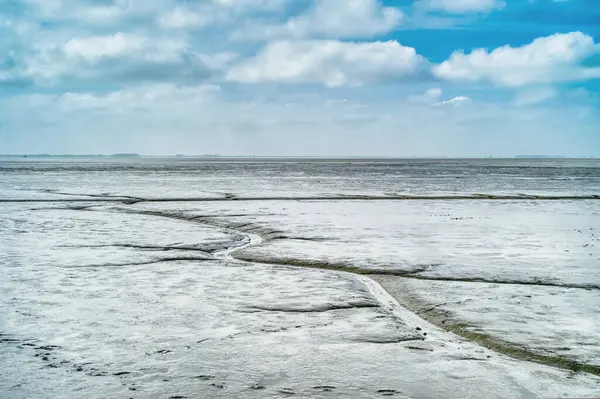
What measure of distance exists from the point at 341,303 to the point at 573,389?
2459 millimetres

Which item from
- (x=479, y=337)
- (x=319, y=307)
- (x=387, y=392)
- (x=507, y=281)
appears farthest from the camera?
(x=507, y=281)

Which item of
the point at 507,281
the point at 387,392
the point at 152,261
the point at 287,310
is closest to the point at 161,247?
the point at 152,261

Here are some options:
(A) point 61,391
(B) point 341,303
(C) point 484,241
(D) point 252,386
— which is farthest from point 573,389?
(C) point 484,241

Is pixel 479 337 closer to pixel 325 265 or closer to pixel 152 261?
pixel 325 265

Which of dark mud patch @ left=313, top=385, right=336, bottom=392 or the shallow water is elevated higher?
dark mud patch @ left=313, top=385, right=336, bottom=392

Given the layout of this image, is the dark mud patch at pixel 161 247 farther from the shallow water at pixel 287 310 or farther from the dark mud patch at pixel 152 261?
the dark mud patch at pixel 152 261

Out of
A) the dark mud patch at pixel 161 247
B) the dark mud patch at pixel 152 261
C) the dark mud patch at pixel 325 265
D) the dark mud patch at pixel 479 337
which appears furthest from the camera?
the dark mud patch at pixel 161 247

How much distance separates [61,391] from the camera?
338 cm

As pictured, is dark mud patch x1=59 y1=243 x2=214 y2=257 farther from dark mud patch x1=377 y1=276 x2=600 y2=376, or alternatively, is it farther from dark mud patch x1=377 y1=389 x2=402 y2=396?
dark mud patch x1=377 y1=389 x2=402 y2=396

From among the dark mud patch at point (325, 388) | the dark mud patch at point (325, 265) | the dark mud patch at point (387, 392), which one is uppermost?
the dark mud patch at point (387, 392)

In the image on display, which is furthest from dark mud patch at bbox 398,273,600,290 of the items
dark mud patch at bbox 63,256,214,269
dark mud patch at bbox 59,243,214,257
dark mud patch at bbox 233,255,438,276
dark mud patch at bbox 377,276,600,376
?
dark mud patch at bbox 59,243,214,257

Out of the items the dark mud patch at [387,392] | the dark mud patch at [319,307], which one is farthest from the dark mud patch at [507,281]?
the dark mud patch at [387,392]

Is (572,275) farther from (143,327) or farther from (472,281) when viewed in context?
(143,327)

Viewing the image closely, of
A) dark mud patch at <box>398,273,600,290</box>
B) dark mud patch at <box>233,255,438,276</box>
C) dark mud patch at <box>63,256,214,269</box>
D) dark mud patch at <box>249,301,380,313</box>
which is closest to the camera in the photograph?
dark mud patch at <box>249,301,380,313</box>
